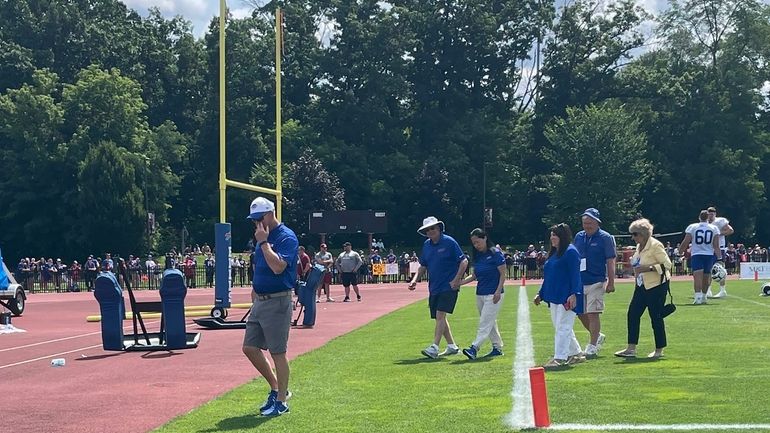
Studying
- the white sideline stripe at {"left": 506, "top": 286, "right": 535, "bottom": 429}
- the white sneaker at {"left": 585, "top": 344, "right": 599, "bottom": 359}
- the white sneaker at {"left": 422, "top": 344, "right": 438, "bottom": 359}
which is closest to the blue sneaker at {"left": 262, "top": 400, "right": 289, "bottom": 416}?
the white sideline stripe at {"left": 506, "top": 286, "right": 535, "bottom": 429}

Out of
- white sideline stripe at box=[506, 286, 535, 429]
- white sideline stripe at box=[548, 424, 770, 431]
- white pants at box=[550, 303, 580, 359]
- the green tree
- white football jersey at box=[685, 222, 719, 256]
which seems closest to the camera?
Result: white sideline stripe at box=[548, 424, 770, 431]

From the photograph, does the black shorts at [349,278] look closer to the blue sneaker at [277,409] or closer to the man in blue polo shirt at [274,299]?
the man in blue polo shirt at [274,299]

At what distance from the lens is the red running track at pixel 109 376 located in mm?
9930

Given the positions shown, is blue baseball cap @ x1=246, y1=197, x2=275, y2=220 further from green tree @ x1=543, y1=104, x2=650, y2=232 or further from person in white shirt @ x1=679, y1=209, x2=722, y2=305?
green tree @ x1=543, y1=104, x2=650, y2=232

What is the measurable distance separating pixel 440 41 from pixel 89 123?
27.6 metres

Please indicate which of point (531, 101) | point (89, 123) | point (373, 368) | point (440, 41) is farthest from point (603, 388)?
point (531, 101)

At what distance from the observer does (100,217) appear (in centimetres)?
6519

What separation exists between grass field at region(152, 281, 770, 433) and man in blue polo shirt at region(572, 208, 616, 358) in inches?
16.9

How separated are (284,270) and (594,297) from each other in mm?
5310

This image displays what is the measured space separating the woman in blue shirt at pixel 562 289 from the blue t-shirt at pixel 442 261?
1610mm

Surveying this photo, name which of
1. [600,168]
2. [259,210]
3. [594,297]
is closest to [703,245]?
[594,297]

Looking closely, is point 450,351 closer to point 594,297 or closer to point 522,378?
point 594,297

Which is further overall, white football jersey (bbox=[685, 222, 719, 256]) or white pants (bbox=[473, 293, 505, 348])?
white football jersey (bbox=[685, 222, 719, 256])

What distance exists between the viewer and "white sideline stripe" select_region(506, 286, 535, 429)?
28.1 feet
